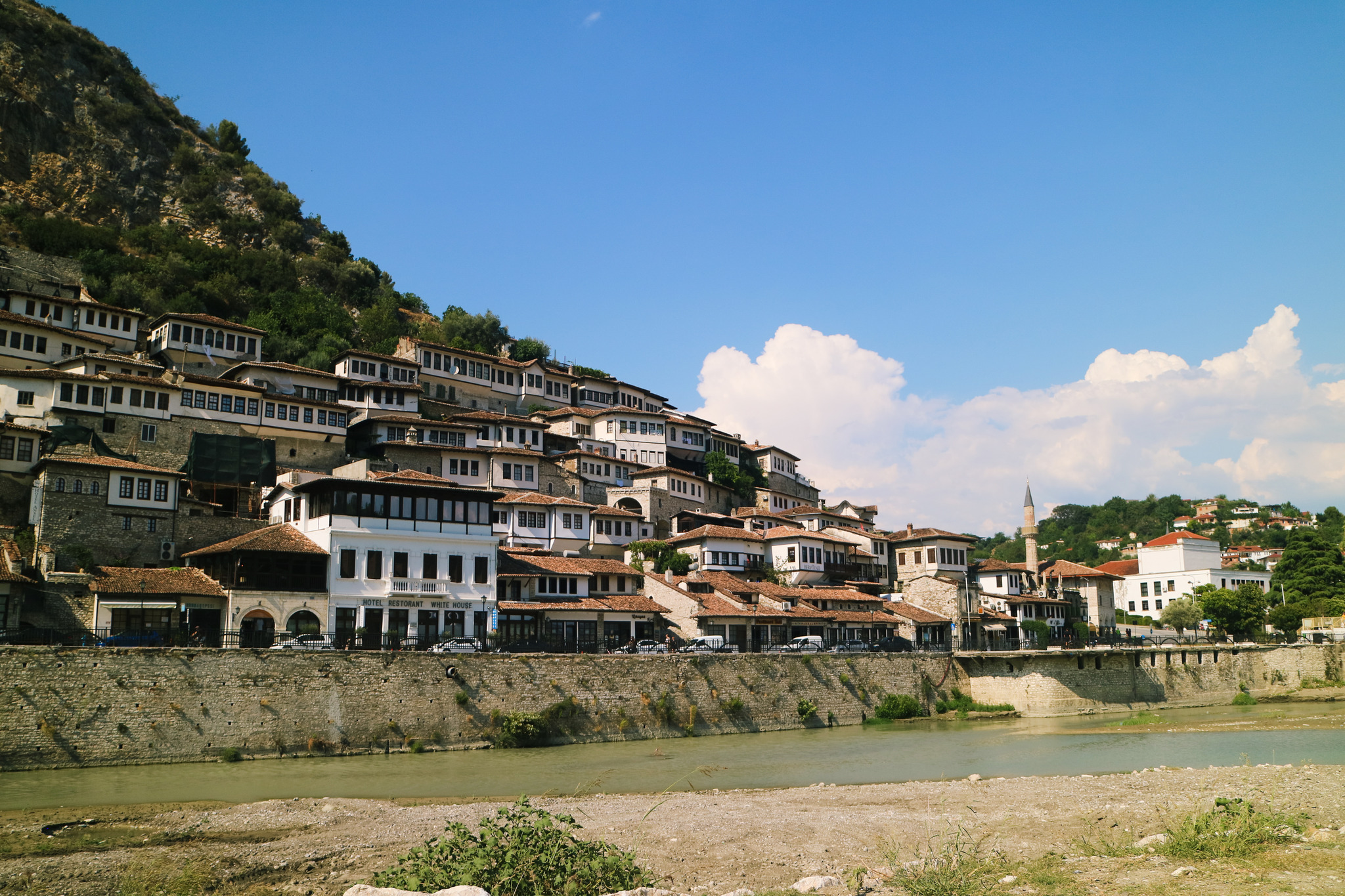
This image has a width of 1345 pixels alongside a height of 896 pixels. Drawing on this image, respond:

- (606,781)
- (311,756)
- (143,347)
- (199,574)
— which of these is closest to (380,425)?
(143,347)

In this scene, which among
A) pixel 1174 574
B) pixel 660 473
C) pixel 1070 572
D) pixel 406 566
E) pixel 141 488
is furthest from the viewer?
pixel 1174 574

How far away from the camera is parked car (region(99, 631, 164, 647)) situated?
30.8 metres

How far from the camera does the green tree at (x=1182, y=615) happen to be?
70.6 meters

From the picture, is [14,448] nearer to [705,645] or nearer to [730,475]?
[705,645]

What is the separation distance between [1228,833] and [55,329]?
2233 inches

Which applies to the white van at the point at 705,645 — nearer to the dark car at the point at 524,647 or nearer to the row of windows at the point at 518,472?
the dark car at the point at 524,647

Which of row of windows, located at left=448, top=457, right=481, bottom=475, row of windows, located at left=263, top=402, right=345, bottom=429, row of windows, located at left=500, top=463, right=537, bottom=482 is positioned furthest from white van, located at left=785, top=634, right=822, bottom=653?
row of windows, located at left=263, top=402, right=345, bottom=429

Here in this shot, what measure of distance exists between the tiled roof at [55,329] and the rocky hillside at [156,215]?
39.7ft

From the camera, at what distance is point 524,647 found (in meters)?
37.5

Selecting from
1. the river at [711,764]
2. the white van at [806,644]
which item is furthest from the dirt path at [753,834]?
the white van at [806,644]

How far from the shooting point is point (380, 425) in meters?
58.4

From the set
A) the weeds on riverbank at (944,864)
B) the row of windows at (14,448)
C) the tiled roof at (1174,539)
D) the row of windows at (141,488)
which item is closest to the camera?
the weeds on riverbank at (944,864)

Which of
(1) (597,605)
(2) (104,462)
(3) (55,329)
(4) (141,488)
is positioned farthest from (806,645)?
(3) (55,329)

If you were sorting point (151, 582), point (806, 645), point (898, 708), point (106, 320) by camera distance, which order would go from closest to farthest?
point (151, 582), point (898, 708), point (806, 645), point (106, 320)
